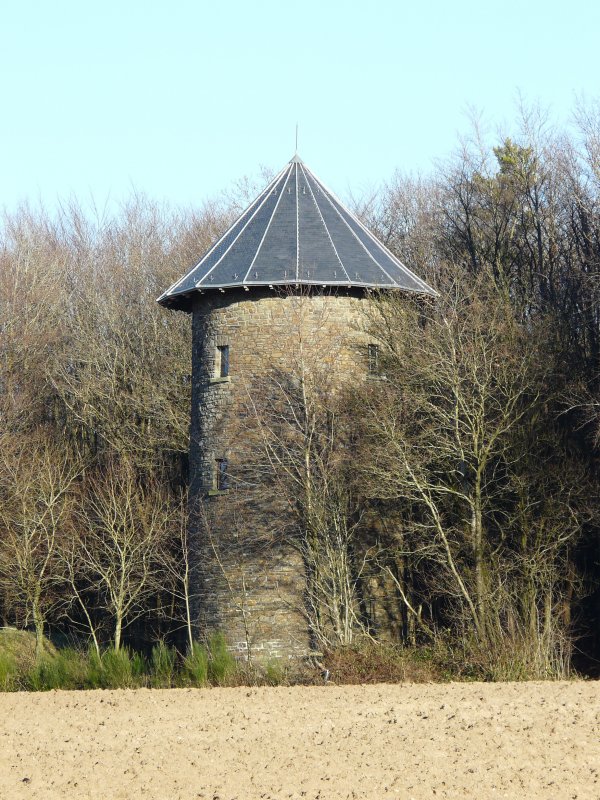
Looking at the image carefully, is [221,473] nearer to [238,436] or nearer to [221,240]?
[238,436]

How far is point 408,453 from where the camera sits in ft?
73.2

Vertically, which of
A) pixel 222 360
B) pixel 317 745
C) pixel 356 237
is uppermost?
pixel 356 237

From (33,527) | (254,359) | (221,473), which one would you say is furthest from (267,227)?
(33,527)

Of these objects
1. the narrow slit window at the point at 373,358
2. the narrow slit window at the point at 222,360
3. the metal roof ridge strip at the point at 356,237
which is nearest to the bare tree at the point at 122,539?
the narrow slit window at the point at 222,360

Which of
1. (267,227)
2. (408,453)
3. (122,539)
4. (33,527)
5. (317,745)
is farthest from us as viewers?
(33,527)

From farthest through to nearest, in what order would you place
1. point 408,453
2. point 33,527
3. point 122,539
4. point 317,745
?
1. point 33,527
2. point 122,539
3. point 408,453
4. point 317,745

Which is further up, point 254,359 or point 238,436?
point 254,359

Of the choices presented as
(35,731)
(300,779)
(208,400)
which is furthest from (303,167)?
(300,779)

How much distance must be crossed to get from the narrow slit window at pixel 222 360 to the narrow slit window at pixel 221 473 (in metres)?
1.70

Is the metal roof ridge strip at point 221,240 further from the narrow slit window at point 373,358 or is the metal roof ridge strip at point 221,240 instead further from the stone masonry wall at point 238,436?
the narrow slit window at point 373,358

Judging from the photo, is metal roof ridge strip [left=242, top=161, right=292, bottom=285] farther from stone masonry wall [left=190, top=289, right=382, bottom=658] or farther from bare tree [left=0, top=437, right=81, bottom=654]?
bare tree [left=0, top=437, right=81, bottom=654]

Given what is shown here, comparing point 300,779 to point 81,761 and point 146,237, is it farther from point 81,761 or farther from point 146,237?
point 146,237

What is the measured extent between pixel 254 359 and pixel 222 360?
875 mm

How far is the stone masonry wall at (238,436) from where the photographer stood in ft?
77.1
